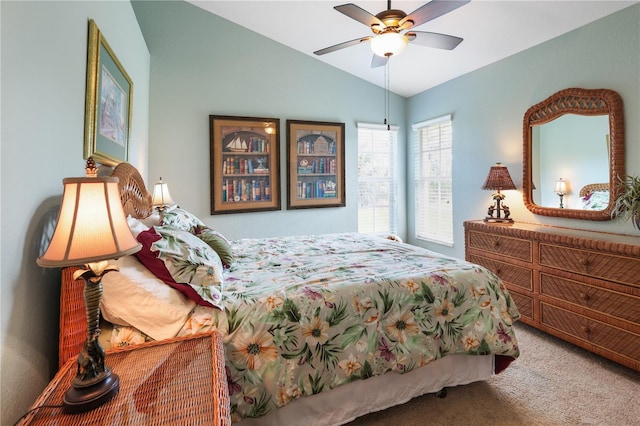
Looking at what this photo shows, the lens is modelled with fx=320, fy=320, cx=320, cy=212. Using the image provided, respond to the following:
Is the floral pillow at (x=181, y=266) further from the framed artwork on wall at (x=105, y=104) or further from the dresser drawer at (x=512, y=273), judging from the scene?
the dresser drawer at (x=512, y=273)

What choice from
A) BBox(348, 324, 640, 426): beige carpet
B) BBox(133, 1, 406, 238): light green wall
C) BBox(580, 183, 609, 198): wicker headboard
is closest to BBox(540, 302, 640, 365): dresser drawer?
BBox(348, 324, 640, 426): beige carpet

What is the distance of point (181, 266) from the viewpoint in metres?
1.46

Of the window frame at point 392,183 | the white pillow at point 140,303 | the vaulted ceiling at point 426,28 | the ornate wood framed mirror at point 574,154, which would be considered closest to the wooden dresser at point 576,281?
the ornate wood framed mirror at point 574,154

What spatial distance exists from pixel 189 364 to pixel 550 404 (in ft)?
6.67

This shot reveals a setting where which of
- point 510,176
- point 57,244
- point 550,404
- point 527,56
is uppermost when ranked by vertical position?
point 527,56

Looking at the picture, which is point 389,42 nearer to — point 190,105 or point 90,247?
point 90,247

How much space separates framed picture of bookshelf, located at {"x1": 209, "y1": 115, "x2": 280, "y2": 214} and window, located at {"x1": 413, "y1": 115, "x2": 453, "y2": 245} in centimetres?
210

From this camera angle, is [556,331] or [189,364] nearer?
[189,364]

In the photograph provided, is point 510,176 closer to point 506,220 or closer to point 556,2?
point 506,220

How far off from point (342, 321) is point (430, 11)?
6.27ft

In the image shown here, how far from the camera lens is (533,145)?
3164 mm

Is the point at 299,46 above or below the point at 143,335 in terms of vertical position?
above

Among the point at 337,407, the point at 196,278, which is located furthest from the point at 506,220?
the point at 196,278

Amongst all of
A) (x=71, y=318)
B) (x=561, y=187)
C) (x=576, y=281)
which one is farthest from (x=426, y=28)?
(x=71, y=318)
